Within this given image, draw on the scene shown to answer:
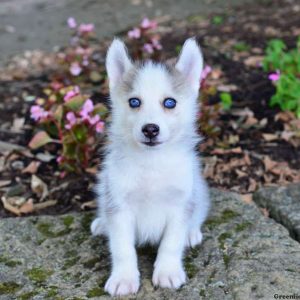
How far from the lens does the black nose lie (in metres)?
3.11

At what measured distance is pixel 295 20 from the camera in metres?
8.54

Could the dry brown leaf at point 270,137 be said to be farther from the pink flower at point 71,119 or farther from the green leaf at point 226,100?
the pink flower at point 71,119

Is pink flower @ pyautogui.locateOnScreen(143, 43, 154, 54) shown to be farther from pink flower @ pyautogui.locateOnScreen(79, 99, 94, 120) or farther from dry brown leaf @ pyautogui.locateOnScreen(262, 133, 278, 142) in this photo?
pink flower @ pyautogui.locateOnScreen(79, 99, 94, 120)

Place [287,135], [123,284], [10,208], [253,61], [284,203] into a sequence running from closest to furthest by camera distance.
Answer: [123,284] < [284,203] < [10,208] < [287,135] < [253,61]

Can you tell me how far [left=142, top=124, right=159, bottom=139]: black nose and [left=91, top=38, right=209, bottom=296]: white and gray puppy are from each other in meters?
0.04

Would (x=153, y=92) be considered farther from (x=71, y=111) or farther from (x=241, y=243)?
(x=71, y=111)

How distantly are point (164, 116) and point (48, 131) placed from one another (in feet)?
7.71

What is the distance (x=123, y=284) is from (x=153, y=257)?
20.2 inches

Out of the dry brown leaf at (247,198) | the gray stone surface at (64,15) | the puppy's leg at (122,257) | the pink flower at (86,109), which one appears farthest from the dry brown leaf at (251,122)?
the gray stone surface at (64,15)

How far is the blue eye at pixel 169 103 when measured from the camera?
3295mm

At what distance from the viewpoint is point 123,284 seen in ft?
10.6

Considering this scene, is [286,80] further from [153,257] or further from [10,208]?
[10,208]

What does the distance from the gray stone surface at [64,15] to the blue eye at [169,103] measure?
5800mm

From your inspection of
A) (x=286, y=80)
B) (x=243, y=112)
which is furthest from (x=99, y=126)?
(x=286, y=80)
